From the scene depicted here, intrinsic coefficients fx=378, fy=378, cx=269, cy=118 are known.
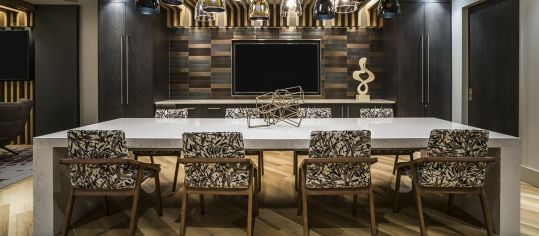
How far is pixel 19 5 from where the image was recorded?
246 inches

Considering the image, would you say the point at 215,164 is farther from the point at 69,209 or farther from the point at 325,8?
the point at 325,8

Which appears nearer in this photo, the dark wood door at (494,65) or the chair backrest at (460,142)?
the chair backrest at (460,142)

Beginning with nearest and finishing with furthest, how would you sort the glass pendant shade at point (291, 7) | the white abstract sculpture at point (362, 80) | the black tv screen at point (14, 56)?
the glass pendant shade at point (291, 7), the white abstract sculpture at point (362, 80), the black tv screen at point (14, 56)

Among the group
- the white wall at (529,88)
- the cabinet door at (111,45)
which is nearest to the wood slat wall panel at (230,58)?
the cabinet door at (111,45)

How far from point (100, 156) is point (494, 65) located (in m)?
4.85

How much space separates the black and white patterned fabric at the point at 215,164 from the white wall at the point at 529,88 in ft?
11.6

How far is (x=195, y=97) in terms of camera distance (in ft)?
22.4

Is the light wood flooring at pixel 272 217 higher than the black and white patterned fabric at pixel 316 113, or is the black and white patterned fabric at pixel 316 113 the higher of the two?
the black and white patterned fabric at pixel 316 113

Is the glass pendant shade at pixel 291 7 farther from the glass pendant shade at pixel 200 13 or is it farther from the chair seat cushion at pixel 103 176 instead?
the chair seat cushion at pixel 103 176

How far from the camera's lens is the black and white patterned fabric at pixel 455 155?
2436 millimetres

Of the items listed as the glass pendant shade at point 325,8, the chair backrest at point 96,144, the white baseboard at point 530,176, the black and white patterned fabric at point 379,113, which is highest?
the glass pendant shade at point 325,8

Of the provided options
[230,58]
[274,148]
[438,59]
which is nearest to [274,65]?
[230,58]

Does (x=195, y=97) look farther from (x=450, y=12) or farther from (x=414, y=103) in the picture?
(x=450, y=12)

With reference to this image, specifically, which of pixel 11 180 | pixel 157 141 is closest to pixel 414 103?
pixel 157 141
